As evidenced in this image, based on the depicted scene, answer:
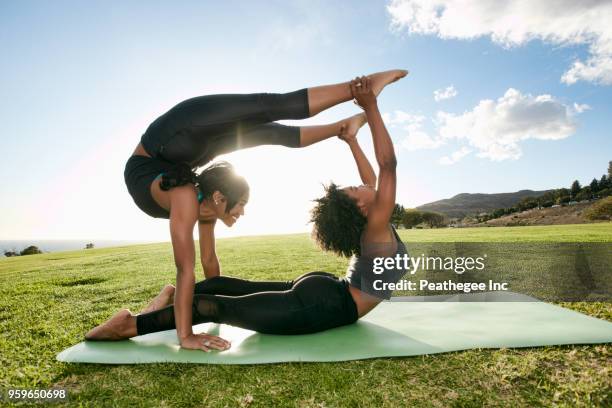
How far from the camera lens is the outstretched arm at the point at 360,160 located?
3.89 metres

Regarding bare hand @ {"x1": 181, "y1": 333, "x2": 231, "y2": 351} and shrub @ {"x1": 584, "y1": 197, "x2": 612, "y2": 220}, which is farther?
shrub @ {"x1": 584, "y1": 197, "x2": 612, "y2": 220}

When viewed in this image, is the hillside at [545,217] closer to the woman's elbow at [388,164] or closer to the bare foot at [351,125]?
the bare foot at [351,125]

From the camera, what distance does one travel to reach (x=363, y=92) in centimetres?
299

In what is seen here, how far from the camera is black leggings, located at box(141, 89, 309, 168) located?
2.98m

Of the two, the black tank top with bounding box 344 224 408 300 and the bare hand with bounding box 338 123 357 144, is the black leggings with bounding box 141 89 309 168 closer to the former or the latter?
the bare hand with bounding box 338 123 357 144

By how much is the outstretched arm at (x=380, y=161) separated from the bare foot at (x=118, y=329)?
2.09 m

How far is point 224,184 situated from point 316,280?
1.11 m

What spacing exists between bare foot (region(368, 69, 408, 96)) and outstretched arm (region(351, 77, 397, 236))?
8 centimetres

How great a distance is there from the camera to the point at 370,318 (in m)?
3.80

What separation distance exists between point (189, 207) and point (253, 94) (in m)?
1.06

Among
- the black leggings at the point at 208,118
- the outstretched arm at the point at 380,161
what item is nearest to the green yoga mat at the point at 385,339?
the outstretched arm at the point at 380,161

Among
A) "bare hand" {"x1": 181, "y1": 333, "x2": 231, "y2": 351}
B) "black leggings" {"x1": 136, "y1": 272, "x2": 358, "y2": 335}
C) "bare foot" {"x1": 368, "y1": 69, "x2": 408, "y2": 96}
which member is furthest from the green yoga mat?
"bare foot" {"x1": 368, "y1": 69, "x2": 408, "y2": 96}

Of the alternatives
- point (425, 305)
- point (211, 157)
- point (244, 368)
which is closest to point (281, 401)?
point (244, 368)

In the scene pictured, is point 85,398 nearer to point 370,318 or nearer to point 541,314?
point 370,318
